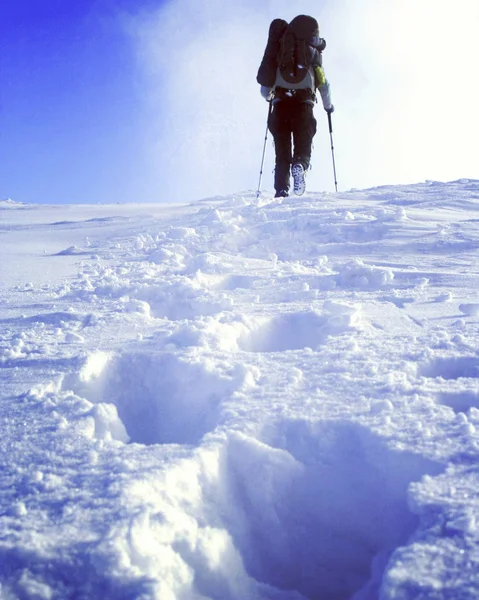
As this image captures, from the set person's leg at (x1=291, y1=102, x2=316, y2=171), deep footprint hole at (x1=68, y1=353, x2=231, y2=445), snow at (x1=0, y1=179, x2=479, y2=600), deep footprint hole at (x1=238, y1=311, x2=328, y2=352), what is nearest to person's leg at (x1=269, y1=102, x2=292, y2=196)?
person's leg at (x1=291, y1=102, x2=316, y2=171)

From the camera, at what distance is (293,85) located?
601 centimetres

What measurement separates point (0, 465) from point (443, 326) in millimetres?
2023

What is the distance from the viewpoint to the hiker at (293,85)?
5824mm

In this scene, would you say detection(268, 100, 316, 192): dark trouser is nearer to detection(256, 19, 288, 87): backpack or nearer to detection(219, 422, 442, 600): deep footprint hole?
detection(256, 19, 288, 87): backpack

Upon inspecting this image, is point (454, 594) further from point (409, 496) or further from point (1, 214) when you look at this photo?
point (1, 214)

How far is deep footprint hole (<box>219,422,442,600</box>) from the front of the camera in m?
1.36

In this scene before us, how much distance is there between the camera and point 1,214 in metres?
9.03

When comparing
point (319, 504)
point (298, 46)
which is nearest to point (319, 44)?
point (298, 46)

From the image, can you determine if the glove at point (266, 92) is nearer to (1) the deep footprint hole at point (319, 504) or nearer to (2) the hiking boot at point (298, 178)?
(2) the hiking boot at point (298, 178)

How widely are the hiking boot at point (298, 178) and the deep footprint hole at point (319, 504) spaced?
5.19m

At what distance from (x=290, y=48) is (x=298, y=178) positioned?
1.64 m

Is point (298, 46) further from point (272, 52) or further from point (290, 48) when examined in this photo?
point (272, 52)

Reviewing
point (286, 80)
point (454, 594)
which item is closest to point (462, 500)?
point (454, 594)

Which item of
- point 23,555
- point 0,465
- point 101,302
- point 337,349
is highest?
point 101,302
